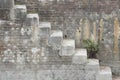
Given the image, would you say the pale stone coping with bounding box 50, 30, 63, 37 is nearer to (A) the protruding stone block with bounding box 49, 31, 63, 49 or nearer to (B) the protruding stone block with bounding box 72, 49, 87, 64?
(A) the protruding stone block with bounding box 49, 31, 63, 49

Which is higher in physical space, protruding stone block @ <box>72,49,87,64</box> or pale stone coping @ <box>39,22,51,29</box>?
pale stone coping @ <box>39,22,51,29</box>

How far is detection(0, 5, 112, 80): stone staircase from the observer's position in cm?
1026

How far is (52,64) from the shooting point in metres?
10.4

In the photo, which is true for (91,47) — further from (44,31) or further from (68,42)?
(44,31)

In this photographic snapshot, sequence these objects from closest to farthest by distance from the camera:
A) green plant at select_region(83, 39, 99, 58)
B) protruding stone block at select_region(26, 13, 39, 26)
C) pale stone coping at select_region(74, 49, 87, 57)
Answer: protruding stone block at select_region(26, 13, 39, 26) → pale stone coping at select_region(74, 49, 87, 57) → green plant at select_region(83, 39, 99, 58)

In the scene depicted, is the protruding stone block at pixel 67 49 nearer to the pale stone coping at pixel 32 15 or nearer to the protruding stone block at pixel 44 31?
the protruding stone block at pixel 44 31

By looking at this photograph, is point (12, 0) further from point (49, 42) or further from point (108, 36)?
point (108, 36)

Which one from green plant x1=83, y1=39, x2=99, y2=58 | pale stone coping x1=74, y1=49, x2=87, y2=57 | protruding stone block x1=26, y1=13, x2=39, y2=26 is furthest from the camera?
green plant x1=83, y1=39, x2=99, y2=58

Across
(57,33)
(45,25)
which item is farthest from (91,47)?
(45,25)

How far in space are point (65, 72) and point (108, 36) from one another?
152 cm

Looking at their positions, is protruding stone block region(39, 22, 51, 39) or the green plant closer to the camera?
protruding stone block region(39, 22, 51, 39)

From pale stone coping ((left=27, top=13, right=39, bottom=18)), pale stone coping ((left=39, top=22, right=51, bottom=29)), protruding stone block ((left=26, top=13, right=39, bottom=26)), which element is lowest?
pale stone coping ((left=39, top=22, right=51, bottom=29))

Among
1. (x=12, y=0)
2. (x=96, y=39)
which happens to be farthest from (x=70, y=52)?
(x=12, y=0)

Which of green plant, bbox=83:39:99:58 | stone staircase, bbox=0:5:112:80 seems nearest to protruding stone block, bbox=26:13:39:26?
stone staircase, bbox=0:5:112:80
